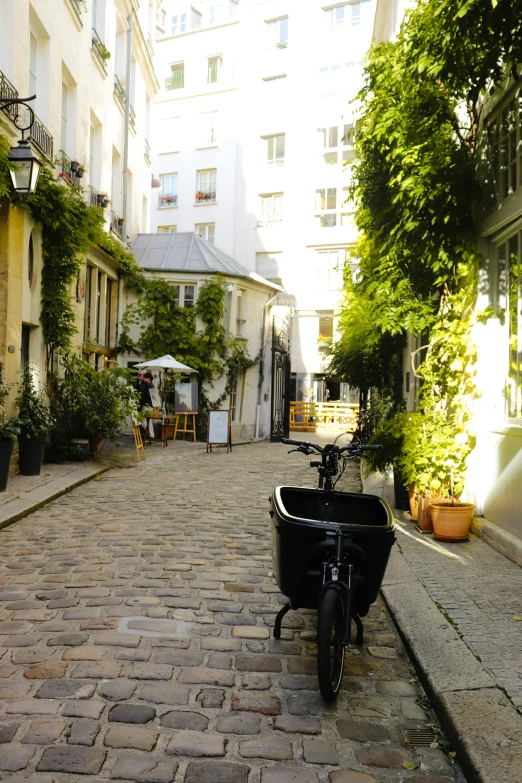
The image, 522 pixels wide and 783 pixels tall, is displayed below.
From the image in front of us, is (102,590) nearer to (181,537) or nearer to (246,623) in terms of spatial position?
(246,623)

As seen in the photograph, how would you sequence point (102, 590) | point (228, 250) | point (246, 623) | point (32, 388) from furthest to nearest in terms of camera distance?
point (228, 250) → point (32, 388) → point (102, 590) → point (246, 623)

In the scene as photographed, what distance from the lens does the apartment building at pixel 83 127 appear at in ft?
37.2

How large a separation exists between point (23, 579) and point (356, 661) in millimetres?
2783

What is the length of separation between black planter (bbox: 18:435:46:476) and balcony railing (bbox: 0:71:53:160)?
4.58 metres

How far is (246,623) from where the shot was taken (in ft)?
15.6

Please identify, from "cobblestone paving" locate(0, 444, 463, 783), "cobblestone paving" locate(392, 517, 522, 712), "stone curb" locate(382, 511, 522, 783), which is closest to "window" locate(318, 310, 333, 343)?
"cobblestone paving" locate(392, 517, 522, 712)

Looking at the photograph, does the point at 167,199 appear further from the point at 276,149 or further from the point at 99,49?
the point at 99,49

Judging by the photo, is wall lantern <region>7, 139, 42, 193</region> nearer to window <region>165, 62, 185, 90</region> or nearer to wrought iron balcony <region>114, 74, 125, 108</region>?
wrought iron balcony <region>114, 74, 125, 108</region>

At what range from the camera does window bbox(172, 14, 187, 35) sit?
40594 millimetres

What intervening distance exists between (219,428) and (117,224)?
6799mm

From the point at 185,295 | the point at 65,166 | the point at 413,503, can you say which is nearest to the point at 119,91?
the point at 65,166

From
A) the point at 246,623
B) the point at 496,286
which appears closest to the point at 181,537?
the point at 246,623

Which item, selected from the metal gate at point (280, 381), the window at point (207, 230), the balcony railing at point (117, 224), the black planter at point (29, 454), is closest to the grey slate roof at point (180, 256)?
the metal gate at point (280, 381)

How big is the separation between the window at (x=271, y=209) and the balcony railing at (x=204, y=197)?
2.56 m
